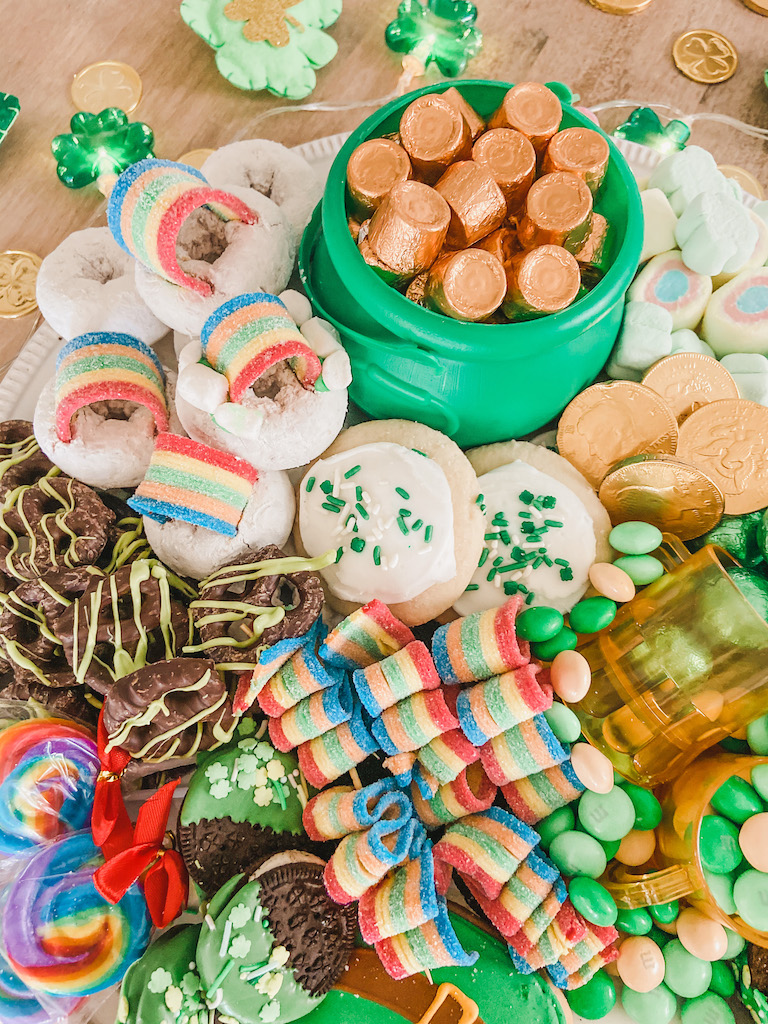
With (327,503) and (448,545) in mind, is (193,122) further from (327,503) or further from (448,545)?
(448,545)

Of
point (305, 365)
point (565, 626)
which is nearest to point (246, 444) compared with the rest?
point (305, 365)

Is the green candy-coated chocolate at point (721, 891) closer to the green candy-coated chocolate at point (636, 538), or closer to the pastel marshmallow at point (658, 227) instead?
the green candy-coated chocolate at point (636, 538)

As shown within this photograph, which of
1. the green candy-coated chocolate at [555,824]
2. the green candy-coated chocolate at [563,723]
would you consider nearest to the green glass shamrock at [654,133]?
the green candy-coated chocolate at [563,723]

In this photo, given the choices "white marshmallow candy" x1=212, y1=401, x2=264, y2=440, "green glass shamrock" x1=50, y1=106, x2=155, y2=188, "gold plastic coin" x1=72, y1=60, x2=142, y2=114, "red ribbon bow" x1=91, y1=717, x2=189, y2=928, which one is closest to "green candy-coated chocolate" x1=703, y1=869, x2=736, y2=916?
"red ribbon bow" x1=91, y1=717, x2=189, y2=928

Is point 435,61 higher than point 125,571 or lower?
higher

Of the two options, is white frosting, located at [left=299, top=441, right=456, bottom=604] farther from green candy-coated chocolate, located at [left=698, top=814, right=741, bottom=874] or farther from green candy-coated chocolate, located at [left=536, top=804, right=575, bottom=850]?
green candy-coated chocolate, located at [left=698, top=814, right=741, bottom=874]

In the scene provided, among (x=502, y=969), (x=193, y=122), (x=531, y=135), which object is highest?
(x=531, y=135)

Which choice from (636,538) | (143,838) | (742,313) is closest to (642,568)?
(636,538)
